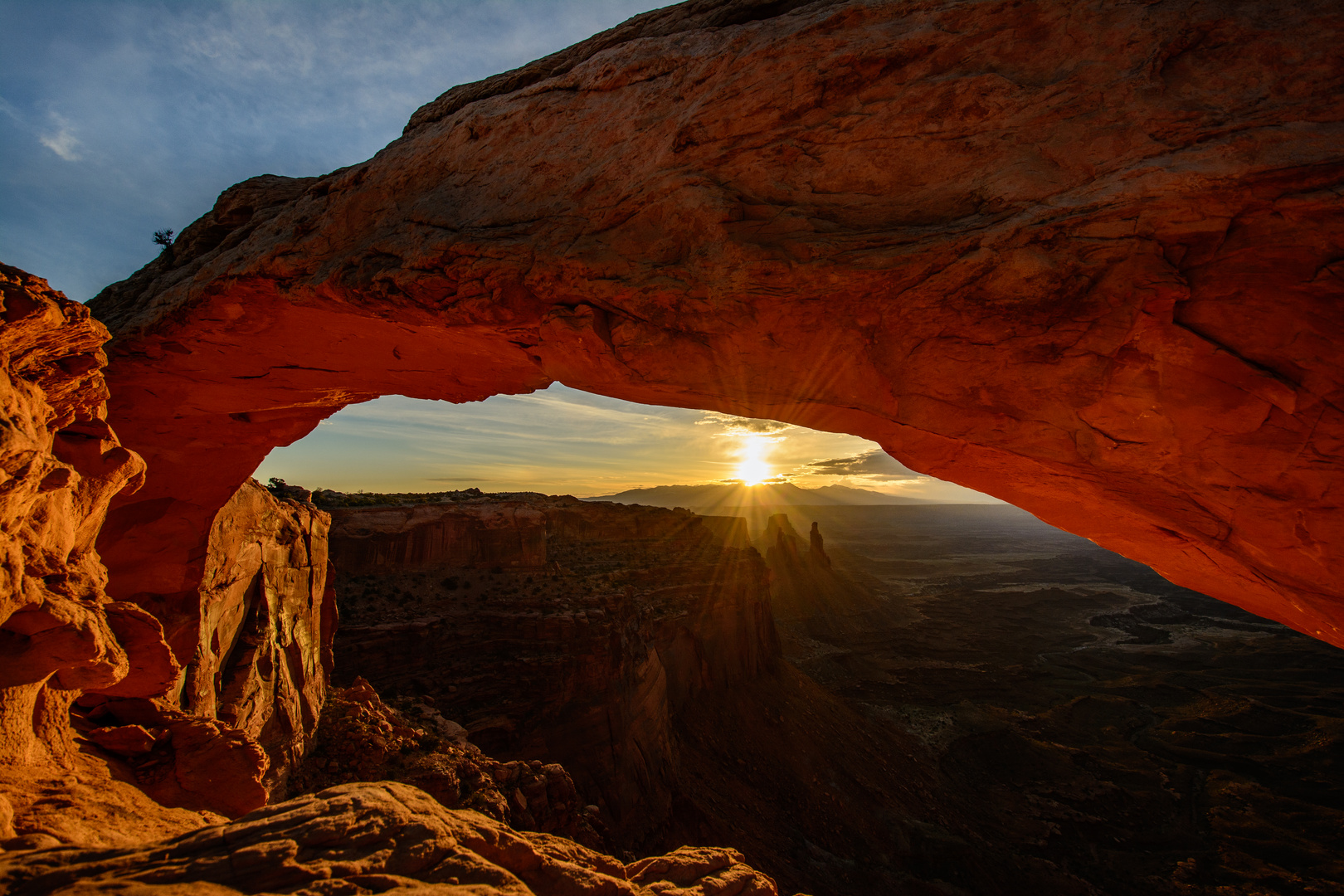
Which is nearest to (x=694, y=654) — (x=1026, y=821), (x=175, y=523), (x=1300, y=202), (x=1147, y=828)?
(x=1026, y=821)

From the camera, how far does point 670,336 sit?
5984mm

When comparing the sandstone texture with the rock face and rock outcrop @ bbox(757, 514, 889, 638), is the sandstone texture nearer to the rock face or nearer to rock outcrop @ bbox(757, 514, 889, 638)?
the rock face

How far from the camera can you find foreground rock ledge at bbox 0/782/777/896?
2652 millimetres

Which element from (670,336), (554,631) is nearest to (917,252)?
(670,336)

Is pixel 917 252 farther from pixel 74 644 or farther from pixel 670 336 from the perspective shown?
pixel 74 644

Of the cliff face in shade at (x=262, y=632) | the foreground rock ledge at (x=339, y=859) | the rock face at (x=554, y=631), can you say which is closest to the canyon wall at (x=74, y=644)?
the foreground rock ledge at (x=339, y=859)

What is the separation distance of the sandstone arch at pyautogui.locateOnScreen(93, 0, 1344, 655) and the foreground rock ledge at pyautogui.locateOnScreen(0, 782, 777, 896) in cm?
454

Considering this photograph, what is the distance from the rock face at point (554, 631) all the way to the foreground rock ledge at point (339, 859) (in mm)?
9093

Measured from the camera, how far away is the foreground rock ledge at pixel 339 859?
2652mm

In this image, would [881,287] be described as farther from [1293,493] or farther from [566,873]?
[566,873]

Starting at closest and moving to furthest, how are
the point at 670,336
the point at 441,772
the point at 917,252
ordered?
the point at 917,252 < the point at 670,336 < the point at 441,772

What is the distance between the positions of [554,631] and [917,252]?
18.4 metres

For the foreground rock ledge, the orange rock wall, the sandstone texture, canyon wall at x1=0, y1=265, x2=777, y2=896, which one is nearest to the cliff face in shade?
the sandstone texture

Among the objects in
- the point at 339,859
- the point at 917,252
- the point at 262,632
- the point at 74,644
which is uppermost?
the point at 917,252
